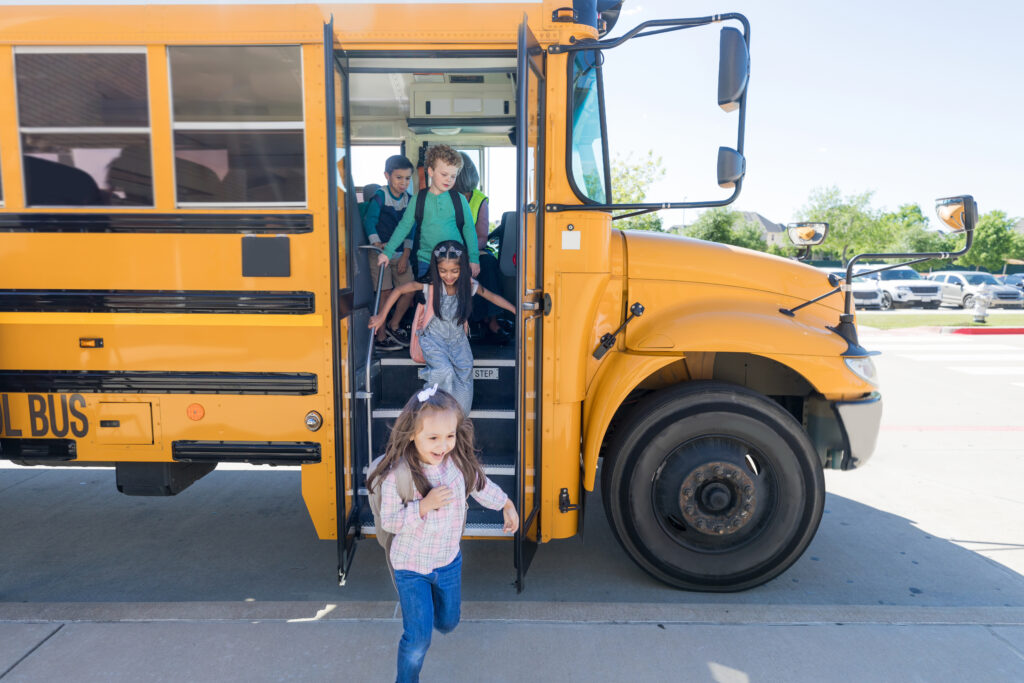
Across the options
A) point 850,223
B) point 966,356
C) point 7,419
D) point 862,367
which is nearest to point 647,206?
point 862,367

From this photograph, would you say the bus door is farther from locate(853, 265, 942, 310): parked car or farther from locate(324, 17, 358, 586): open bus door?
locate(853, 265, 942, 310): parked car

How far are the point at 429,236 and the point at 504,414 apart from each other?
1006 millimetres

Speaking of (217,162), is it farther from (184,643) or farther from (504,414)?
(184,643)

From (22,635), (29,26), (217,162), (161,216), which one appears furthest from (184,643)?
(29,26)

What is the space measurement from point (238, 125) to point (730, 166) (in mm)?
2054

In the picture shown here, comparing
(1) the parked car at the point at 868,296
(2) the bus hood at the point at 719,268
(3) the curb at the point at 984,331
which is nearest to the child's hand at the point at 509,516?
(2) the bus hood at the point at 719,268

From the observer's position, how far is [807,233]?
3566 mm

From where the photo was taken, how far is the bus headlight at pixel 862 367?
3.15 meters

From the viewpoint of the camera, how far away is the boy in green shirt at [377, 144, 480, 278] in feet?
11.2

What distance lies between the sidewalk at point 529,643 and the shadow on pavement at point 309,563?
24 cm

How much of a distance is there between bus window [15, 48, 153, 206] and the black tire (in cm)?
244

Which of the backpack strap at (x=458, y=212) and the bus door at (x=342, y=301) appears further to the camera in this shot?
the backpack strap at (x=458, y=212)

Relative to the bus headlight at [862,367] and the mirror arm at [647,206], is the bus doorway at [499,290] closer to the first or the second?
the mirror arm at [647,206]

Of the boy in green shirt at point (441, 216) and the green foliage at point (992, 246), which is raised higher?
the green foliage at point (992, 246)
